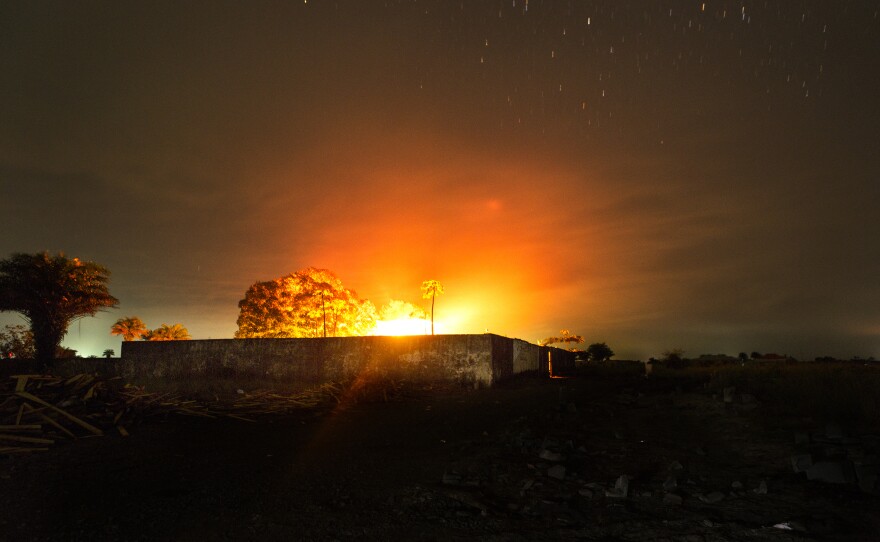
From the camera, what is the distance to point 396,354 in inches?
684

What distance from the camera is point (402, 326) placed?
4841 cm

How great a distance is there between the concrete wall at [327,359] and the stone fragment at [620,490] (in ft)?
33.1

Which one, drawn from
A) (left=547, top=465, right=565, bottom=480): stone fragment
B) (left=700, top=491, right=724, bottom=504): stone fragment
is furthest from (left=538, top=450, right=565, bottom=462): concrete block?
(left=700, top=491, right=724, bottom=504): stone fragment

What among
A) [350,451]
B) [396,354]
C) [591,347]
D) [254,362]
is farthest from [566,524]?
[591,347]

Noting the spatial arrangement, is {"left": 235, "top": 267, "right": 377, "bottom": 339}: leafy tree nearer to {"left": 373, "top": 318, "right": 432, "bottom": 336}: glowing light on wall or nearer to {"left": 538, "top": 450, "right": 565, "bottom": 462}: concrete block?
{"left": 373, "top": 318, "right": 432, "bottom": 336}: glowing light on wall

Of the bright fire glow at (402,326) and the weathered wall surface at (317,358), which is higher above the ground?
the bright fire glow at (402,326)

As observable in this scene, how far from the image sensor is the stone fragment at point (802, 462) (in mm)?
7301

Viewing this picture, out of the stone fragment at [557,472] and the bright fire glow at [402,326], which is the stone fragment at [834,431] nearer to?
the stone fragment at [557,472]

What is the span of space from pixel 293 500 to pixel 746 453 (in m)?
7.36

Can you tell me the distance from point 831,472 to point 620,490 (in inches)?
118

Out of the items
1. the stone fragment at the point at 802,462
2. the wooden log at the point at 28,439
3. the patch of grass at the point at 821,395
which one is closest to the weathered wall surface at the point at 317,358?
the patch of grass at the point at 821,395

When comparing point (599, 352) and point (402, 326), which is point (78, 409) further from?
point (599, 352)

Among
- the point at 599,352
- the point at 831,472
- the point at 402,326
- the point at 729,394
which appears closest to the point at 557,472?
the point at 831,472

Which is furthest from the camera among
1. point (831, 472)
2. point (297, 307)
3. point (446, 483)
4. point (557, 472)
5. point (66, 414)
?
point (297, 307)
